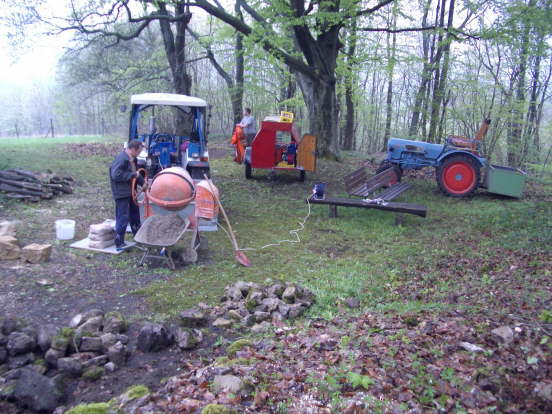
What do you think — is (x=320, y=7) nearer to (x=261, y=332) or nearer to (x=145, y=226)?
(x=145, y=226)

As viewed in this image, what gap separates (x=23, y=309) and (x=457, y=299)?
526 centimetres

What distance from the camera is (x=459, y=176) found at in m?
10.8

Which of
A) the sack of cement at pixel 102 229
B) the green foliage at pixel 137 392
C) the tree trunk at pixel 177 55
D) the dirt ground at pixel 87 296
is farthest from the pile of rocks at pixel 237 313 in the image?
the tree trunk at pixel 177 55

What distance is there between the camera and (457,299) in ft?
16.6

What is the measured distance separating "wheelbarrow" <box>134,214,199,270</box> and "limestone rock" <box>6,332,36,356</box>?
233 centimetres

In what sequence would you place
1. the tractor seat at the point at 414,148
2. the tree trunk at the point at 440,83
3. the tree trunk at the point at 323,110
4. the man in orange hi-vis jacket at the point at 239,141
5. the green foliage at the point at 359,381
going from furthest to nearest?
the tree trunk at the point at 440,83 → the tree trunk at the point at 323,110 → the man in orange hi-vis jacket at the point at 239,141 → the tractor seat at the point at 414,148 → the green foliage at the point at 359,381

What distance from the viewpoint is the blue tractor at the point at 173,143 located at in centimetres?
942

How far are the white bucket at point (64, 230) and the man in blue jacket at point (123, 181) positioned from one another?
3.30 ft

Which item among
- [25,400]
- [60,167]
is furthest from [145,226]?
[60,167]

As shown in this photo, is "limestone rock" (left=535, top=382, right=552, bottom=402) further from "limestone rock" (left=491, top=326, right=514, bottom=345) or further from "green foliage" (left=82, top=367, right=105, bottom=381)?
"green foliage" (left=82, top=367, right=105, bottom=381)

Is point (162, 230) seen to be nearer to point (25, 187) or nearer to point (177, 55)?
point (25, 187)

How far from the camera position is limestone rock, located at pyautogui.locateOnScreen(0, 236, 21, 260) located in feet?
21.0

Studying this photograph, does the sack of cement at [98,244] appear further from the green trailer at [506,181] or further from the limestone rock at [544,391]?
the green trailer at [506,181]

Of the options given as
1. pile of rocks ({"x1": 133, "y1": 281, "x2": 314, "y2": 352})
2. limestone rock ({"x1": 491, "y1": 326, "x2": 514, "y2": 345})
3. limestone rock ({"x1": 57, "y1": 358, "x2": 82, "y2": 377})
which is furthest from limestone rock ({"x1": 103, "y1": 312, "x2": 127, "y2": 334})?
limestone rock ({"x1": 491, "y1": 326, "x2": 514, "y2": 345})
